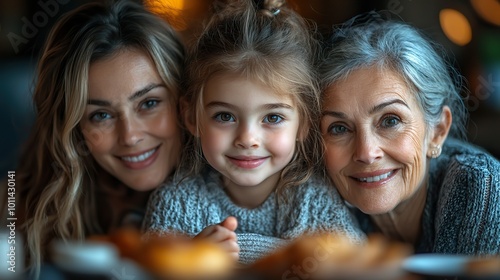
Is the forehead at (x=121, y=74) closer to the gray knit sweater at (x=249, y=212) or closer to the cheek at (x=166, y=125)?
the cheek at (x=166, y=125)

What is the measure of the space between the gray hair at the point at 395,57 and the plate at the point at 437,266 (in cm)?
47

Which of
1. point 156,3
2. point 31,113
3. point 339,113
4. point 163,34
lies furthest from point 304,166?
point 31,113

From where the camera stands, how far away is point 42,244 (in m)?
1.24

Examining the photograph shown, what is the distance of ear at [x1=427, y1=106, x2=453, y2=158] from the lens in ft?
3.90

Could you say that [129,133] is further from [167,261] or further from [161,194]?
[167,261]

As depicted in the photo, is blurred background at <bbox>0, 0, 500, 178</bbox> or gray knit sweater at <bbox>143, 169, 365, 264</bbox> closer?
gray knit sweater at <bbox>143, 169, 365, 264</bbox>

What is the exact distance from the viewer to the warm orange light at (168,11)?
4.44ft

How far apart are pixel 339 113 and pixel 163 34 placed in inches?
16.2

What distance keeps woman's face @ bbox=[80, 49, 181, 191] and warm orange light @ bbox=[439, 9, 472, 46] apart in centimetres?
74

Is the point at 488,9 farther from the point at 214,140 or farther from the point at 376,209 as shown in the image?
the point at 214,140

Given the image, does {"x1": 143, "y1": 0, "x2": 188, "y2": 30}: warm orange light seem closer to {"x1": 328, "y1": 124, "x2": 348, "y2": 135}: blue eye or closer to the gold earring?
{"x1": 328, "y1": 124, "x2": 348, "y2": 135}: blue eye

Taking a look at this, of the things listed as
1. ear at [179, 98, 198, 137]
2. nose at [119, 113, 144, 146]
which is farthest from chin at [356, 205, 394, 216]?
nose at [119, 113, 144, 146]

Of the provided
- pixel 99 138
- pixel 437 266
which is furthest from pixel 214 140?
pixel 437 266

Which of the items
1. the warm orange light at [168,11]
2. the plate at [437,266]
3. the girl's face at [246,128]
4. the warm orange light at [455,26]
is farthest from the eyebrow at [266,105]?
the warm orange light at [455,26]
